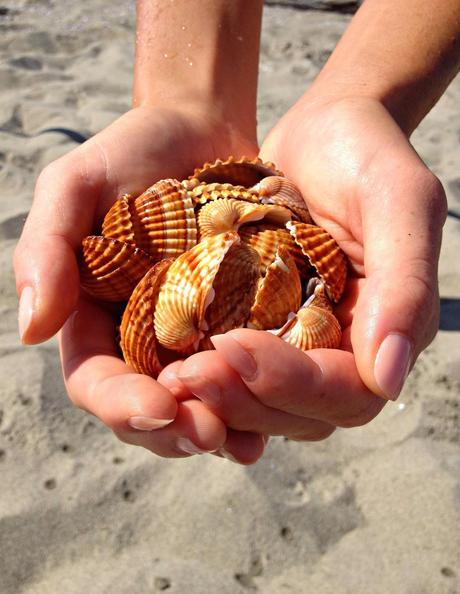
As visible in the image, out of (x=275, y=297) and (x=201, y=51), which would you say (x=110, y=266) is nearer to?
(x=275, y=297)

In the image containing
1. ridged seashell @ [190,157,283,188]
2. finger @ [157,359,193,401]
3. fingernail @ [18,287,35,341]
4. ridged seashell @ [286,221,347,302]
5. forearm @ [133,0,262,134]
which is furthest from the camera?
forearm @ [133,0,262,134]

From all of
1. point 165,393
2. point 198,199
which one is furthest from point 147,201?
point 165,393

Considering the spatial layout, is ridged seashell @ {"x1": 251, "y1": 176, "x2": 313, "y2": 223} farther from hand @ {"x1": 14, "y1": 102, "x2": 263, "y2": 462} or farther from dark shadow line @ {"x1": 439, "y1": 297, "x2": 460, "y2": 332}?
dark shadow line @ {"x1": 439, "y1": 297, "x2": 460, "y2": 332}

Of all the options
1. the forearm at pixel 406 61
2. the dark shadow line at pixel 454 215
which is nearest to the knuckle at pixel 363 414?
the forearm at pixel 406 61

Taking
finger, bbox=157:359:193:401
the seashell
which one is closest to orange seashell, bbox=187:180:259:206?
the seashell

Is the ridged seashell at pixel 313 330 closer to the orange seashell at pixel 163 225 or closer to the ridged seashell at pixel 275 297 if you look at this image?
the ridged seashell at pixel 275 297

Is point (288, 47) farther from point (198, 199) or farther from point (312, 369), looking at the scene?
point (312, 369)
